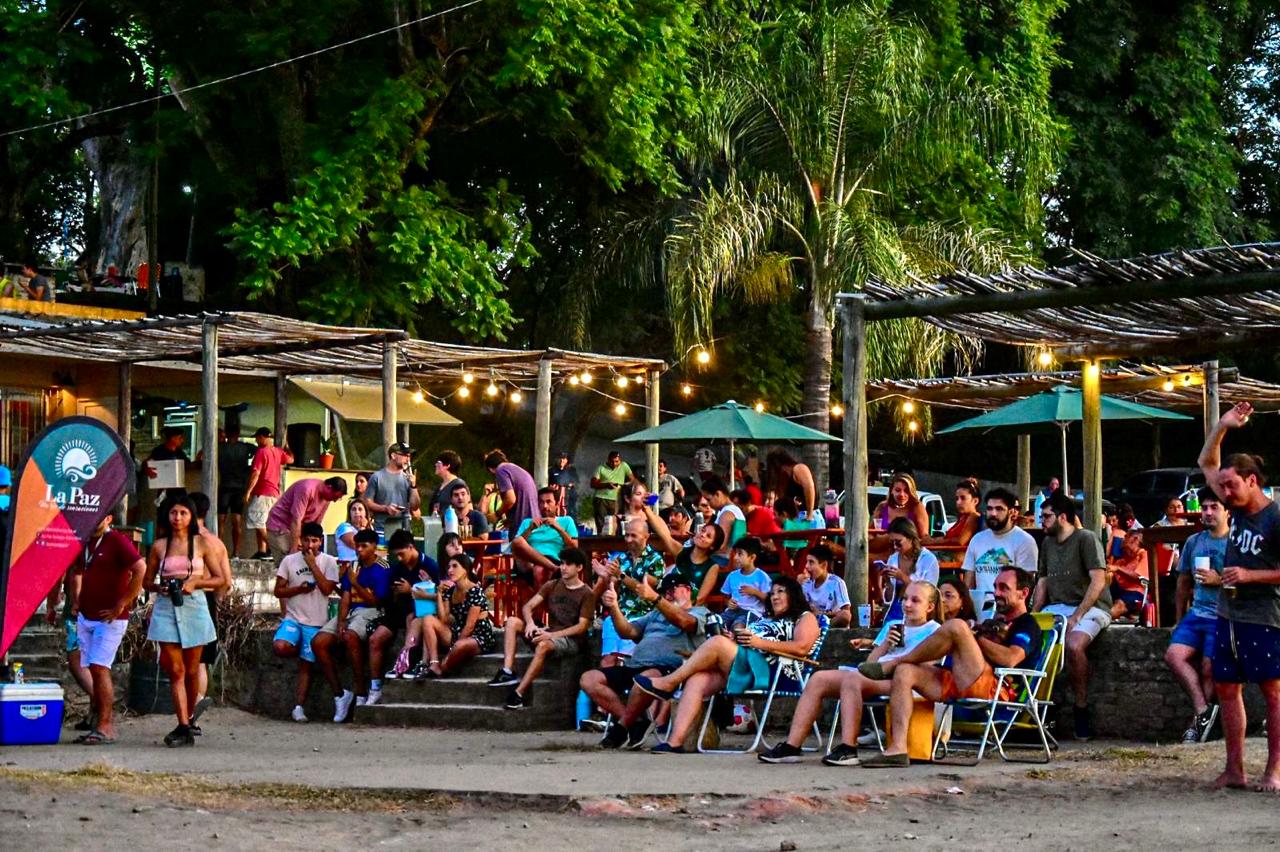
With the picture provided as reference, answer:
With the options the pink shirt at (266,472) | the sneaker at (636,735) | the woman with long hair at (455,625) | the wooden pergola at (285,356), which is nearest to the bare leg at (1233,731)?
the sneaker at (636,735)

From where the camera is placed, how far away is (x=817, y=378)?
26.6 metres

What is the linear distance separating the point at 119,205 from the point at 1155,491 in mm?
18010

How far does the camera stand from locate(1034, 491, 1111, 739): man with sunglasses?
40.9 feet

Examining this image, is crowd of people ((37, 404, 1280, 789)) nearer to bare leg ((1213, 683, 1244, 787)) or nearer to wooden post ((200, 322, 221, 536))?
bare leg ((1213, 683, 1244, 787))

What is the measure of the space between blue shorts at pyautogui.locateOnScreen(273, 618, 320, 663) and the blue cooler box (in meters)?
3.20

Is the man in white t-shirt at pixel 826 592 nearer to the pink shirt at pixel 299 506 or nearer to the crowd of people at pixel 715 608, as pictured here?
the crowd of people at pixel 715 608

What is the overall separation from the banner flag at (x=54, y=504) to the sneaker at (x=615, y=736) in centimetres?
362

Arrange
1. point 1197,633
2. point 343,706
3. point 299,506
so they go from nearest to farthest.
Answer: point 1197,633 < point 343,706 < point 299,506

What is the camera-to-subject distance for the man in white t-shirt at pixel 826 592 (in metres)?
13.5

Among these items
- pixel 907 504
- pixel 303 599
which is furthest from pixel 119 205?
pixel 907 504

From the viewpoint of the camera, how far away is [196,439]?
24.8 meters

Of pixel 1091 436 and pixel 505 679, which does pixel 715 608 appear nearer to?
pixel 505 679

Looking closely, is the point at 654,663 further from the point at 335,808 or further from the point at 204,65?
the point at 204,65

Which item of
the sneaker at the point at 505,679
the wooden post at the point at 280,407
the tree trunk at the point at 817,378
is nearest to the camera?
the sneaker at the point at 505,679
